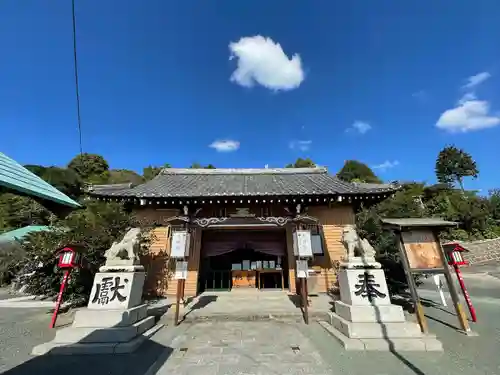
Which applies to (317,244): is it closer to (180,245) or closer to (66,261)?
(180,245)

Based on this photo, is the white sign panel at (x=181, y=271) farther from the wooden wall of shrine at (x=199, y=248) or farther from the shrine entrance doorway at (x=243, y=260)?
the shrine entrance doorway at (x=243, y=260)

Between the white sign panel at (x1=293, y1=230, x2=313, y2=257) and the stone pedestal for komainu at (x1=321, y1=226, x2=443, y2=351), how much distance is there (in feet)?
3.59

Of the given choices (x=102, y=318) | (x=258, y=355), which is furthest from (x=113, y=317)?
(x=258, y=355)

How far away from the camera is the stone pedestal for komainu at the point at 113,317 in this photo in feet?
15.8

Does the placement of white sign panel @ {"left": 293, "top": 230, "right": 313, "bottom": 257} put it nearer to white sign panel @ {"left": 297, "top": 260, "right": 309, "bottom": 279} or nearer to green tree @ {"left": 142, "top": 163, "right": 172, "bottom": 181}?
white sign panel @ {"left": 297, "top": 260, "right": 309, "bottom": 279}

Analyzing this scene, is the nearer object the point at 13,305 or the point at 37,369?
the point at 37,369

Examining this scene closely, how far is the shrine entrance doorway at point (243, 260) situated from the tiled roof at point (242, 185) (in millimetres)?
2136

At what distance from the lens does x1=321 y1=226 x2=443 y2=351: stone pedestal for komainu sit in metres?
4.84

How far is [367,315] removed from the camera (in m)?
5.42

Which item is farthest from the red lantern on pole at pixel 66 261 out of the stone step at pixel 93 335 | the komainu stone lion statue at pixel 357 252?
the komainu stone lion statue at pixel 357 252

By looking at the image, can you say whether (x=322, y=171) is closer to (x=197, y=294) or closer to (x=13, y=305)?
(x=197, y=294)

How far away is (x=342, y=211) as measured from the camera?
10.7 meters

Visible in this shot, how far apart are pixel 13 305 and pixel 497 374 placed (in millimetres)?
15026

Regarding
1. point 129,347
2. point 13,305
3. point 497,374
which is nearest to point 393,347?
point 497,374
